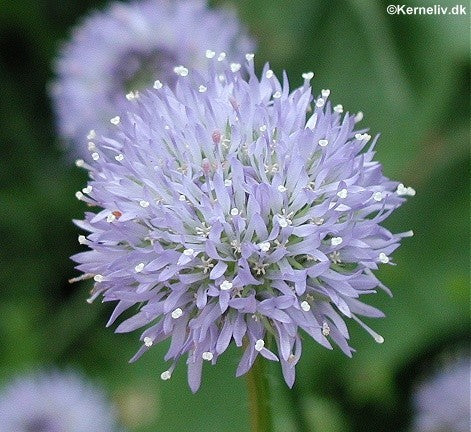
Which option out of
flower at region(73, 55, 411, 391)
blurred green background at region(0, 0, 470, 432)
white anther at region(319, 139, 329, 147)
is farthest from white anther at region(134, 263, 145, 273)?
blurred green background at region(0, 0, 470, 432)

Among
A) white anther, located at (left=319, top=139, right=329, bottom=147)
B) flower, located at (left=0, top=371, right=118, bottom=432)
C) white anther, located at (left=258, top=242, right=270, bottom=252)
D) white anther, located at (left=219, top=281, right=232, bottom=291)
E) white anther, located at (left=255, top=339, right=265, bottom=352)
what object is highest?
white anther, located at (left=319, top=139, right=329, bottom=147)

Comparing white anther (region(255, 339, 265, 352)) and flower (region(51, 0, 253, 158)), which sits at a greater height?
flower (region(51, 0, 253, 158))

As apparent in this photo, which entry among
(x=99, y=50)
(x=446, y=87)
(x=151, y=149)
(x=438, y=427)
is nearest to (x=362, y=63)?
(x=446, y=87)

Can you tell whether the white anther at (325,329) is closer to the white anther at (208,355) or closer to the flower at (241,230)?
the flower at (241,230)

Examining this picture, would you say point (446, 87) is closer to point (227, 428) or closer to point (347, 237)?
point (227, 428)

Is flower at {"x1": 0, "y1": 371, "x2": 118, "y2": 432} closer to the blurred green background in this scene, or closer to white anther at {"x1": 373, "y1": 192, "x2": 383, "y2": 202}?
the blurred green background

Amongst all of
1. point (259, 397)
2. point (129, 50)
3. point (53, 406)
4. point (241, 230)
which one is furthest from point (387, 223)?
point (241, 230)
